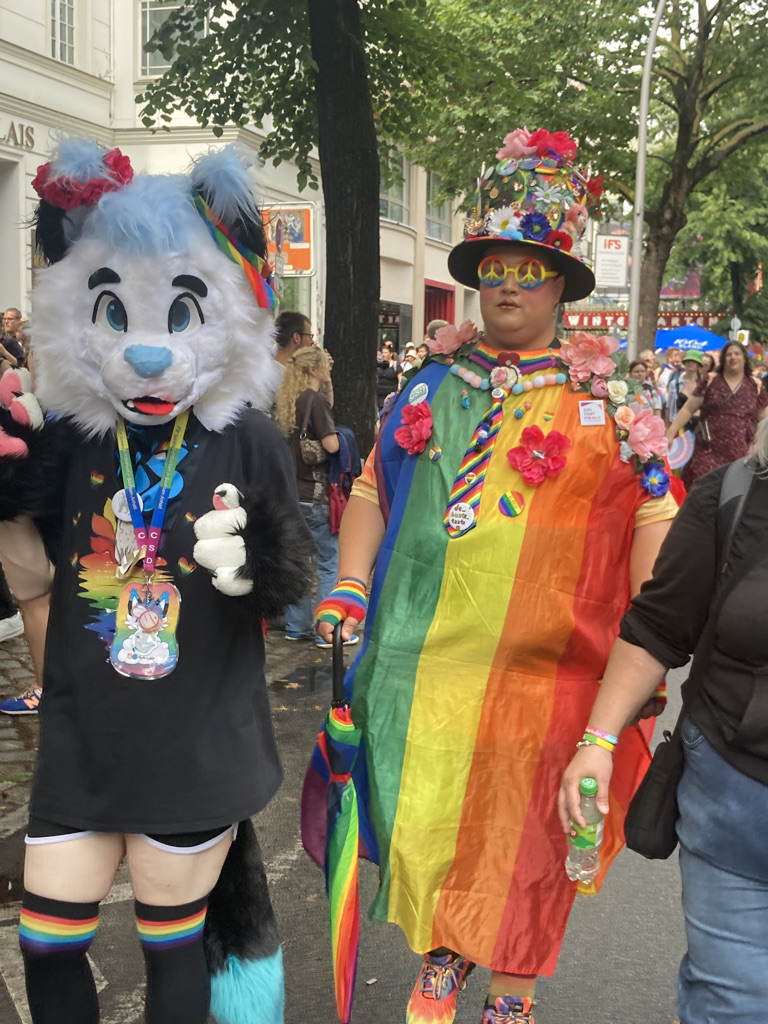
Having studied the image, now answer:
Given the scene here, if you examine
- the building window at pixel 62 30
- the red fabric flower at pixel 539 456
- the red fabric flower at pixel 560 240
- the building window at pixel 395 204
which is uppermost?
the building window at pixel 62 30

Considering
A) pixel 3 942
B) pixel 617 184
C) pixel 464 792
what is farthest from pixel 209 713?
pixel 617 184

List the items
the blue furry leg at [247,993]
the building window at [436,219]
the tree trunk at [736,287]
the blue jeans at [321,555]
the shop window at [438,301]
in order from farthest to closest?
the tree trunk at [736,287], the shop window at [438,301], the building window at [436,219], the blue jeans at [321,555], the blue furry leg at [247,993]

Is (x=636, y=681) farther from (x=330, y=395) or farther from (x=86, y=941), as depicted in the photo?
(x=330, y=395)

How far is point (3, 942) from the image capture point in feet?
11.1

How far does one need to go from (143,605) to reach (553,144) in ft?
5.26

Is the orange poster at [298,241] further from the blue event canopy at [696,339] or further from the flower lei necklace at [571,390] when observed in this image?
the blue event canopy at [696,339]

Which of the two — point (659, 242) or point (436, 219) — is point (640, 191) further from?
point (436, 219)

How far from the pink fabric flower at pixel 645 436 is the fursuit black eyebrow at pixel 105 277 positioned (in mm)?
1225

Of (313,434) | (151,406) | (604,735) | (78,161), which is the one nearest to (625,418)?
(604,735)

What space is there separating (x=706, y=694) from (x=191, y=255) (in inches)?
52.1

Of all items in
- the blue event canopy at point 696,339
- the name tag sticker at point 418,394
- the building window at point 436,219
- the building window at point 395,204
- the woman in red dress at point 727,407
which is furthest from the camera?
the building window at point 436,219

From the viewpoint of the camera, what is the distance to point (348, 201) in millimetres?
8258

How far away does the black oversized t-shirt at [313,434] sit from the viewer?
6.94 m

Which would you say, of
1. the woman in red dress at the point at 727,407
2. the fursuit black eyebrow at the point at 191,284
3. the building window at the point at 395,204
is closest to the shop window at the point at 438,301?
the building window at the point at 395,204
